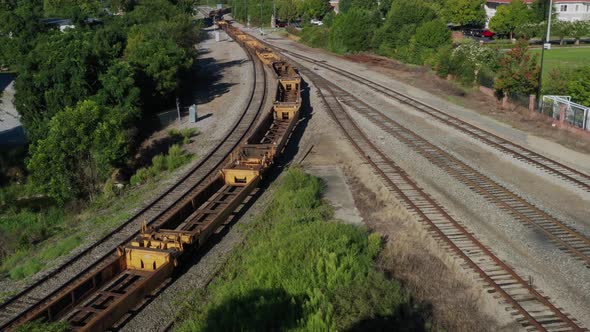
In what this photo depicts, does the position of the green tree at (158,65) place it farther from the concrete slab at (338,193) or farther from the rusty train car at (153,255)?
the concrete slab at (338,193)

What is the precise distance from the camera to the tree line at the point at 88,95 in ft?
75.0

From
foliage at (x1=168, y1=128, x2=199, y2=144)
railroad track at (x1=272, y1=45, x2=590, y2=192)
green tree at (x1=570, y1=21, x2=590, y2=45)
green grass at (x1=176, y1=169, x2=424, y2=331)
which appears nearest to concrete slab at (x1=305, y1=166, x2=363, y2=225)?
green grass at (x1=176, y1=169, x2=424, y2=331)

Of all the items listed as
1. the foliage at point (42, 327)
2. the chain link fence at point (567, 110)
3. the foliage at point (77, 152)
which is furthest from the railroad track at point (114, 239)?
the chain link fence at point (567, 110)

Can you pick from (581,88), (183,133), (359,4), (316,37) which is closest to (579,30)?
(316,37)

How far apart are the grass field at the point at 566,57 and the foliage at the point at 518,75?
15.1 meters

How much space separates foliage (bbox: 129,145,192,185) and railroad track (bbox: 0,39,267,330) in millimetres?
1051

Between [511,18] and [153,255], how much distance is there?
241 ft

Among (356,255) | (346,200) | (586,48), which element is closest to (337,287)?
(356,255)

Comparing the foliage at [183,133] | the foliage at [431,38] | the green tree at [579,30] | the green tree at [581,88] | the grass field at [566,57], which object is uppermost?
the green tree at [579,30]

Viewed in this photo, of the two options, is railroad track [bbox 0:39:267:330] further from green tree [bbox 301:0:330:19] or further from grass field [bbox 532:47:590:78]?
green tree [bbox 301:0:330:19]

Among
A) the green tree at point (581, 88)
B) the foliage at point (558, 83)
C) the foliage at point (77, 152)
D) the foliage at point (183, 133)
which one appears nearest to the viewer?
the foliage at point (77, 152)

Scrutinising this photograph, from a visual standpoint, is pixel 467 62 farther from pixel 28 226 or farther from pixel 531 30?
pixel 531 30

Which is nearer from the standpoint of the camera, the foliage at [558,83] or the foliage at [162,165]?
the foliage at [162,165]

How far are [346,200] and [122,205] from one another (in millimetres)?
7786
